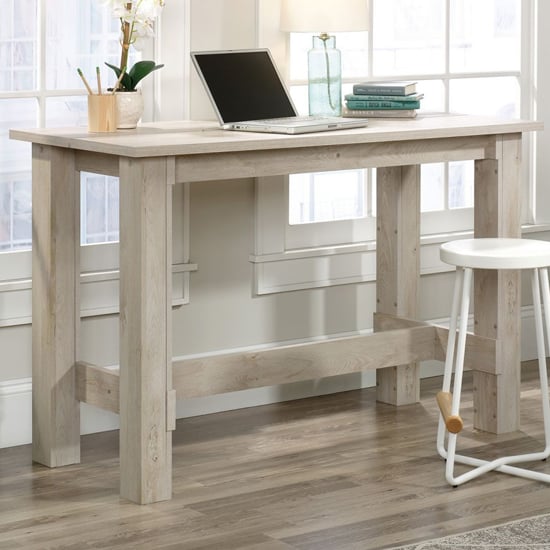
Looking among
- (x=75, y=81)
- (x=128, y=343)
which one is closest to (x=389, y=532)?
(x=128, y=343)

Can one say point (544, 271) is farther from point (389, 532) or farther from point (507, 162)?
point (389, 532)

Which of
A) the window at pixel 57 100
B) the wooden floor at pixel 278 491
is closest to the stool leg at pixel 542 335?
the wooden floor at pixel 278 491

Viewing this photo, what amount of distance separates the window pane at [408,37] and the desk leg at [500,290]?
2.59ft

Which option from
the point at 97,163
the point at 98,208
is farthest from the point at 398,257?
the point at 97,163

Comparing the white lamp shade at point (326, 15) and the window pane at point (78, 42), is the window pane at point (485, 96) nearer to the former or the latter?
the white lamp shade at point (326, 15)

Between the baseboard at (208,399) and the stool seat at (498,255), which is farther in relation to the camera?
the baseboard at (208,399)

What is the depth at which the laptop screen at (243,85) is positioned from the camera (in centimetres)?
369

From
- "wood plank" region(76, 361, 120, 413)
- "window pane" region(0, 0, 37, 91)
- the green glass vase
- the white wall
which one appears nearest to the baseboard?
the white wall

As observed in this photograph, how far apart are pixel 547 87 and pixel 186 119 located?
1.67 metres

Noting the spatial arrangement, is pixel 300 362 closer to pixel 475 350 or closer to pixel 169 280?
pixel 475 350

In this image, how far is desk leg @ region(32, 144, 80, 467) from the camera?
361 cm

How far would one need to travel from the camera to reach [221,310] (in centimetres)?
425

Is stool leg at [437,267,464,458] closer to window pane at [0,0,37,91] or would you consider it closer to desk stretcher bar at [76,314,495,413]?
desk stretcher bar at [76,314,495,413]

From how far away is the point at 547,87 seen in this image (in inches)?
197
